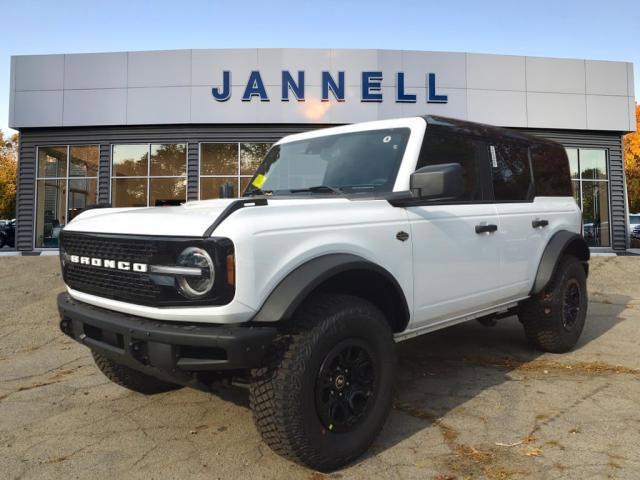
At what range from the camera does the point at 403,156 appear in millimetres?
3117

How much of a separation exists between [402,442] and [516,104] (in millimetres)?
14446

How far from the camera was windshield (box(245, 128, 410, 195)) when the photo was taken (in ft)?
10.2

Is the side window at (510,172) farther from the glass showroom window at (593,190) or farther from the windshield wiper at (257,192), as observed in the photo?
the glass showroom window at (593,190)

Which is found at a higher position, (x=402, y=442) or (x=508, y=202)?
(x=508, y=202)

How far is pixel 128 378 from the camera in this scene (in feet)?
11.2

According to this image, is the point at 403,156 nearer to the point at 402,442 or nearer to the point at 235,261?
the point at 235,261

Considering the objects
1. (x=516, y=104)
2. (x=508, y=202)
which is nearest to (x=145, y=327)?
(x=508, y=202)

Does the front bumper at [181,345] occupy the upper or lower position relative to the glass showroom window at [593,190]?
lower

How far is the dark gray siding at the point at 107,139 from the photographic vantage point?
1460 centimetres

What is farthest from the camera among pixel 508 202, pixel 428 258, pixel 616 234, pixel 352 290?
pixel 616 234

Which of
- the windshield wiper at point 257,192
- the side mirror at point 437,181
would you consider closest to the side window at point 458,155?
the side mirror at point 437,181

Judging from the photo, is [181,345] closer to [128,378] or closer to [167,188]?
[128,378]

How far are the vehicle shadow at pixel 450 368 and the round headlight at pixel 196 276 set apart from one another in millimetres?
583

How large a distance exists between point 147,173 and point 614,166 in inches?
602
